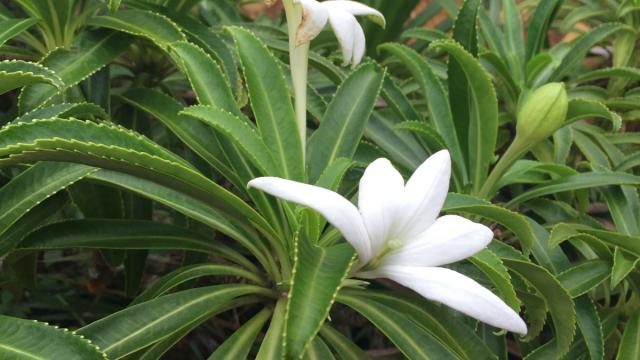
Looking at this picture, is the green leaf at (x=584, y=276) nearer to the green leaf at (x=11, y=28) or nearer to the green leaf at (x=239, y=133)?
the green leaf at (x=239, y=133)

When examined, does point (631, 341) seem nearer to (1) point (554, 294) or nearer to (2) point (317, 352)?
(1) point (554, 294)

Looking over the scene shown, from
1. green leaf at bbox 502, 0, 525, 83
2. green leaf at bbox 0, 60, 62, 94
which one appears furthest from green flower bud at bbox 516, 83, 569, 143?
green leaf at bbox 0, 60, 62, 94

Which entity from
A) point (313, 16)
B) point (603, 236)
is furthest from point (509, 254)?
point (313, 16)

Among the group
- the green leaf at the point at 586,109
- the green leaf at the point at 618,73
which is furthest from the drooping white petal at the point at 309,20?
the green leaf at the point at 618,73

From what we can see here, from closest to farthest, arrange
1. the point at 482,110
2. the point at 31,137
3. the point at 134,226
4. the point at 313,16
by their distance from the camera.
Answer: the point at 31,137 < the point at 313,16 < the point at 134,226 < the point at 482,110

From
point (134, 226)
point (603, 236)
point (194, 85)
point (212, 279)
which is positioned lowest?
point (212, 279)

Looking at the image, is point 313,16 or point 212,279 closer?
point 313,16

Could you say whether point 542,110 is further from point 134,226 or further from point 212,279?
point 212,279
